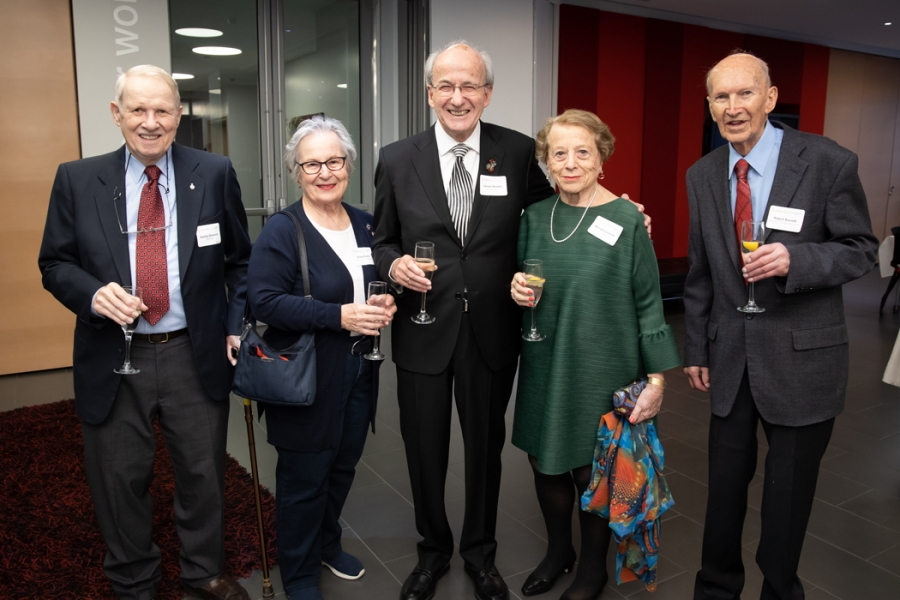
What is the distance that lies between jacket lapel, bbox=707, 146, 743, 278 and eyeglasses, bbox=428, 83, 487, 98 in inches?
33.3

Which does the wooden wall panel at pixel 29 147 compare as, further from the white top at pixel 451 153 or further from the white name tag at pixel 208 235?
the white top at pixel 451 153

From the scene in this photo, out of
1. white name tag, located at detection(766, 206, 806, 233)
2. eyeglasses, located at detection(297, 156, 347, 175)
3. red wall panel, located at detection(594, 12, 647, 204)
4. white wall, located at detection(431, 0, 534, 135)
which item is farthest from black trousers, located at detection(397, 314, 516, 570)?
red wall panel, located at detection(594, 12, 647, 204)

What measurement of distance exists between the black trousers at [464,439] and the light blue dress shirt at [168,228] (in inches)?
32.5

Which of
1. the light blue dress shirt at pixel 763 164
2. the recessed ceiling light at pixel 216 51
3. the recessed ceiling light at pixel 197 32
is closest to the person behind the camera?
the light blue dress shirt at pixel 763 164

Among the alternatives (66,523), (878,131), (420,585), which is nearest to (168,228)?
(420,585)

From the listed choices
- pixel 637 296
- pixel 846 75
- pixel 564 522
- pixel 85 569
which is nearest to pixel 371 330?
pixel 637 296

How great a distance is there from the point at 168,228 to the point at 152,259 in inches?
4.8

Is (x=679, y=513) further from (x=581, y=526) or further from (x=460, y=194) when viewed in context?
(x=460, y=194)

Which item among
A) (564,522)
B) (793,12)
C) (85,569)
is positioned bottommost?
(85,569)

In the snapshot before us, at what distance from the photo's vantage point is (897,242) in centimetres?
791

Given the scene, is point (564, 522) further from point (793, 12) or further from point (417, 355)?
point (793, 12)

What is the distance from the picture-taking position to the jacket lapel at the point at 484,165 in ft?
8.02

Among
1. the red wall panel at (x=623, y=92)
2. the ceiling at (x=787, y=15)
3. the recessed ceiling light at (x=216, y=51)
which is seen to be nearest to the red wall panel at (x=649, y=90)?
the red wall panel at (x=623, y=92)

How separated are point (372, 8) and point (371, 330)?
617 centimetres
